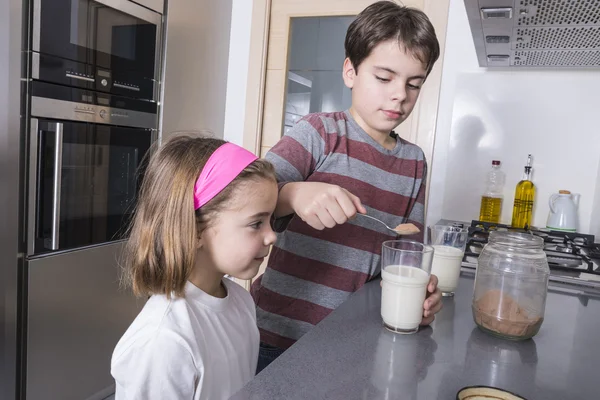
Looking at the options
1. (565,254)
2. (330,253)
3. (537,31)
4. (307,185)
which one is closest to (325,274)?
(330,253)

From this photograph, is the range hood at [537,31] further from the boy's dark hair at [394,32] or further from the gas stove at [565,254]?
the gas stove at [565,254]

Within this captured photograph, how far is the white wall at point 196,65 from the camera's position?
2137 millimetres

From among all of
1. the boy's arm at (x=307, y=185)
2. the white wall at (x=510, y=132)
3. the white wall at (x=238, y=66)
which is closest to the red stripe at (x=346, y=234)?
the boy's arm at (x=307, y=185)

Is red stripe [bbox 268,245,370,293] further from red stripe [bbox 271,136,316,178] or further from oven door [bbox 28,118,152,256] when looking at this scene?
oven door [bbox 28,118,152,256]

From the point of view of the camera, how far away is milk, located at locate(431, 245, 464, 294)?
2.98 ft

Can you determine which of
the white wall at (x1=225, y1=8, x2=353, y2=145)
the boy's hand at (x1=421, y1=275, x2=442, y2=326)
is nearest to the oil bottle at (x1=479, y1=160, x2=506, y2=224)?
the white wall at (x1=225, y1=8, x2=353, y2=145)

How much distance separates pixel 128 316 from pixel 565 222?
1.80 metres

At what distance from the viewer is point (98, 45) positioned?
1.72 metres

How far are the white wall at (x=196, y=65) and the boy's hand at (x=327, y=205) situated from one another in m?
1.52

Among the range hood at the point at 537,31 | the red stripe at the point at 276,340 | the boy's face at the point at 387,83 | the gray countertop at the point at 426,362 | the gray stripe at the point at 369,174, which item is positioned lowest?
the red stripe at the point at 276,340

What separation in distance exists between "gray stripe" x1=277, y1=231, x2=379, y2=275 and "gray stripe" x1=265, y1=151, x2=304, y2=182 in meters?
0.15

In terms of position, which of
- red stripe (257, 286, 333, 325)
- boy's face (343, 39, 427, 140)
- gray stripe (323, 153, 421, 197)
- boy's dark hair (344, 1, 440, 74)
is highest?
boy's dark hair (344, 1, 440, 74)

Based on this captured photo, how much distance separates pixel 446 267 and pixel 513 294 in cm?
21

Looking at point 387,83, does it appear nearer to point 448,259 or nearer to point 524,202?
point 448,259
